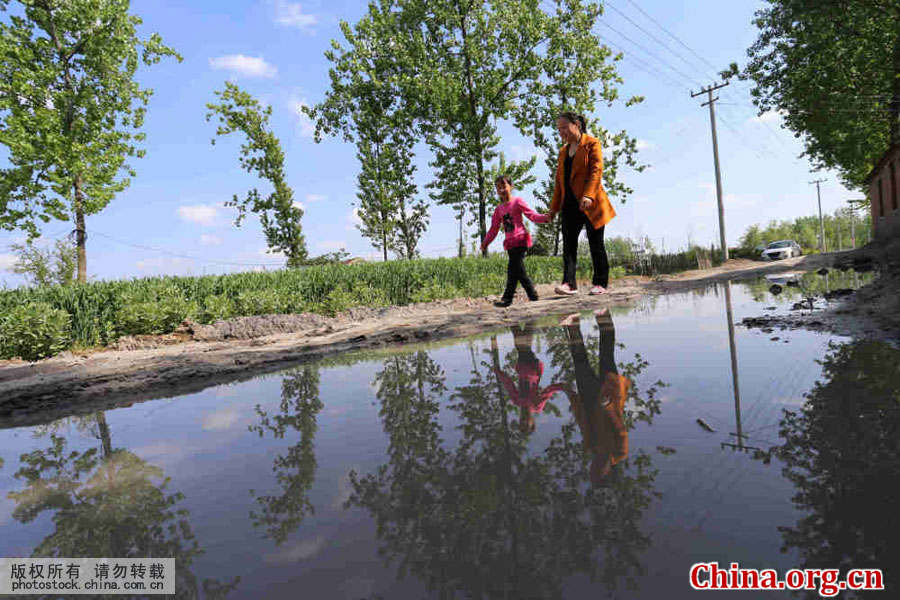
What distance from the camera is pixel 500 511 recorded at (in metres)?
1.53

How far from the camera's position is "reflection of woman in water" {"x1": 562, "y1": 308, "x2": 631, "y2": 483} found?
1.88 meters

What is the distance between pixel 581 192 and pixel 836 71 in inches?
882

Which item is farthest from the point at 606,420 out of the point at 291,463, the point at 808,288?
the point at 808,288

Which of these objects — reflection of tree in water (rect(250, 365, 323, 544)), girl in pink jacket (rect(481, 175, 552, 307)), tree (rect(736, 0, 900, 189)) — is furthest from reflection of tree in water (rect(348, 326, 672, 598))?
tree (rect(736, 0, 900, 189))

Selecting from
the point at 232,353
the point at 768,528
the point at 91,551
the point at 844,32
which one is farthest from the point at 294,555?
the point at 844,32

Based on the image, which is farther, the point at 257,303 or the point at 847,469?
the point at 257,303

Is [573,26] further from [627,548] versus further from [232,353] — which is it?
[627,548]

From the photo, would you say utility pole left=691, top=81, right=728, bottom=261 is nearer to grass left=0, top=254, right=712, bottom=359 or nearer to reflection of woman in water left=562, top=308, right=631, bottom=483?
grass left=0, top=254, right=712, bottom=359

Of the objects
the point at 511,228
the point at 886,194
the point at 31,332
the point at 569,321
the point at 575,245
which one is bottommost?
the point at 569,321

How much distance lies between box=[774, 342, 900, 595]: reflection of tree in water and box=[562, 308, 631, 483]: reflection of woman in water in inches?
23.1

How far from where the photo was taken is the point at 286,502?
1792mm

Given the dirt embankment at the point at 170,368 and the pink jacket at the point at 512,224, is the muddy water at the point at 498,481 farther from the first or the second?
the pink jacket at the point at 512,224

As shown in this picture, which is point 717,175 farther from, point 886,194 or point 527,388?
point 527,388

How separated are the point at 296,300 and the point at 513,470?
1161 centimetres
